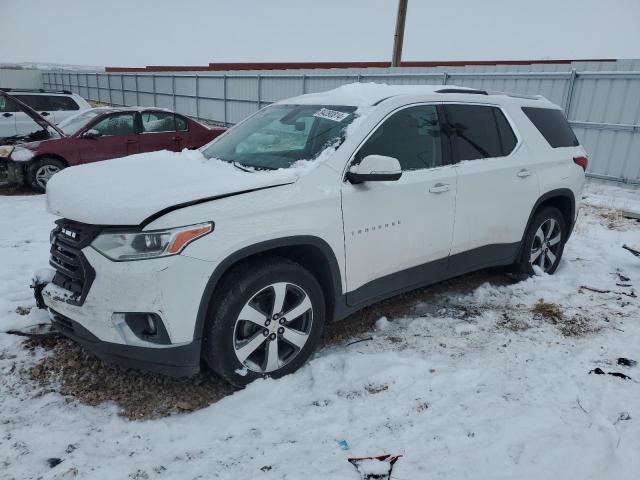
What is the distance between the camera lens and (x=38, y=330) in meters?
3.44

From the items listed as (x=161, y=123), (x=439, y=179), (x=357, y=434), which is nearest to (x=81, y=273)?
(x=357, y=434)

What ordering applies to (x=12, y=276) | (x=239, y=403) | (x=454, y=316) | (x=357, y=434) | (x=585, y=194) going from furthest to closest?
(x=585, y=194) < (x=12, y=276) < (x=454, y=316) < (x=239, y=403) < (x=357, y=434)

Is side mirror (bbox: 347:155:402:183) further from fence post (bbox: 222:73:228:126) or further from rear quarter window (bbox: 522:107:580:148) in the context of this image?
fence post (bbox: 222:73:228:126)

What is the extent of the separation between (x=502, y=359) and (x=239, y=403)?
6.05 feet

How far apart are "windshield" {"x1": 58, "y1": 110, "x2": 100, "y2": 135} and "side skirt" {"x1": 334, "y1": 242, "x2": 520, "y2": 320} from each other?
289 inches

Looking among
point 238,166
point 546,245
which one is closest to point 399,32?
point 546,245

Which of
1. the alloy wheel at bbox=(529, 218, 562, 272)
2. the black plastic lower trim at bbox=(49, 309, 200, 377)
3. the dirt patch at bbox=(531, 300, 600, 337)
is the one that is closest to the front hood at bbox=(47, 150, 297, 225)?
the black plastic lower trim at bbox=(49, 309, 200, 377)

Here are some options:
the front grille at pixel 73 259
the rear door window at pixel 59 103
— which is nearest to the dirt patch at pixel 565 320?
the front grille at pixel 73 259

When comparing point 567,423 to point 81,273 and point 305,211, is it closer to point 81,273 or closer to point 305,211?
point 305,211

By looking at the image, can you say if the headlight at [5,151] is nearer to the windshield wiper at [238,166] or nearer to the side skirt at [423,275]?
the windshield wiper at [238,166]

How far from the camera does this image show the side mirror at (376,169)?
294cm

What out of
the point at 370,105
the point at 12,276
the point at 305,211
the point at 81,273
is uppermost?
the point at 370,105

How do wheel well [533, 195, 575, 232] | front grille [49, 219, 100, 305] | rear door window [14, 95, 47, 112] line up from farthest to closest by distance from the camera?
rear door window [14, 95, 47, 112] < wheel well [533, 195, 575, 232] < front grille [49, 219, 100, 305]

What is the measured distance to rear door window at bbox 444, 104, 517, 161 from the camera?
3.79m
